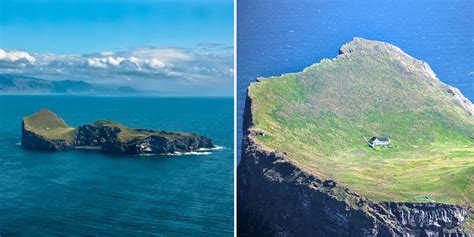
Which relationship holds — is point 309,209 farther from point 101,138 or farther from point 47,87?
point 47,87

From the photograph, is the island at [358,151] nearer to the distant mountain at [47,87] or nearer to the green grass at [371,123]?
the green grass at [371,123]

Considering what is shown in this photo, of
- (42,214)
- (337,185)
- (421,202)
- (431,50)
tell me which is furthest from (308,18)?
(42,214)

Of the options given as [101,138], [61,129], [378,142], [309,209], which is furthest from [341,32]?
[61,129]

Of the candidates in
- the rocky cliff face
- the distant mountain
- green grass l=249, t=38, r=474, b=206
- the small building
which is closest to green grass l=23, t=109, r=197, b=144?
the distant mountain

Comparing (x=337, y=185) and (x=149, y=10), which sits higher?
(x=149, y=10)

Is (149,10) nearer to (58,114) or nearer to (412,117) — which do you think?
(58,114)

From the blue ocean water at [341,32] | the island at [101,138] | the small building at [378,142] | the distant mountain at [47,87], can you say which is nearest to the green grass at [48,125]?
the island at [101,138]

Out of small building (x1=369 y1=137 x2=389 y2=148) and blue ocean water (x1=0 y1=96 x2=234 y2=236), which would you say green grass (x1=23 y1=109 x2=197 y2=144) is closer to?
blue ocean water (x1=0 y1=96 x2=234 y2=236)
